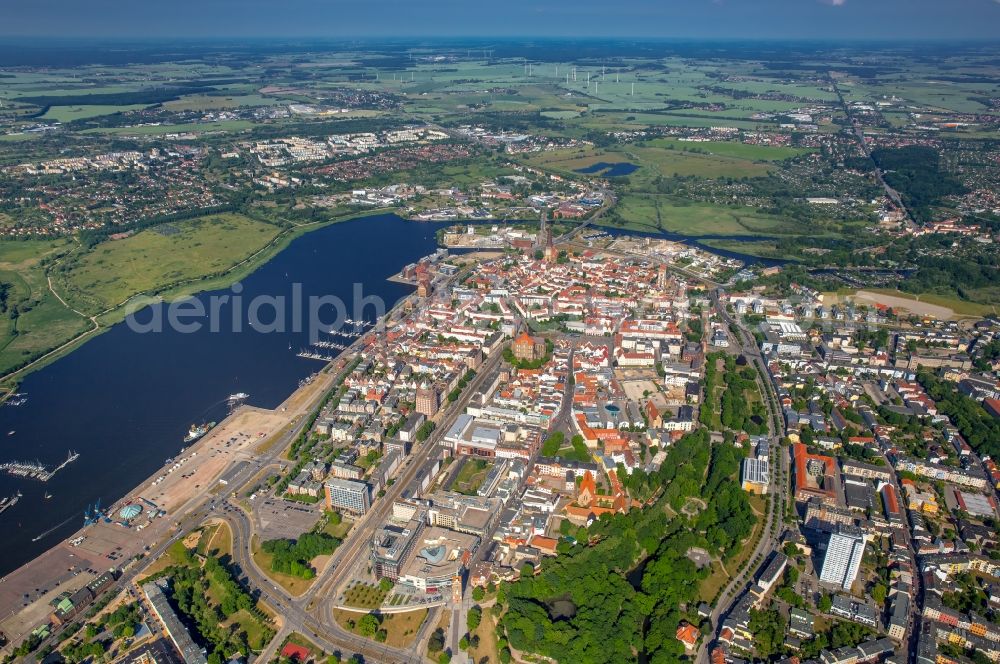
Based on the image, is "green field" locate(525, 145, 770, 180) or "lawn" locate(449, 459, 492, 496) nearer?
"lawn" locate(449, 459, 492, 496)

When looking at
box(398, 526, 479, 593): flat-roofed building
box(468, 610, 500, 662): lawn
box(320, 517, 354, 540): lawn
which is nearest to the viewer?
box(468, 610, 500, 662): lawn

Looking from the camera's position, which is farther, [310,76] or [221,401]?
[310,76]

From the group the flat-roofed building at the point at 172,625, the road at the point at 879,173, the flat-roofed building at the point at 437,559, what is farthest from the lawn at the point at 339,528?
the road at the point at 879,173

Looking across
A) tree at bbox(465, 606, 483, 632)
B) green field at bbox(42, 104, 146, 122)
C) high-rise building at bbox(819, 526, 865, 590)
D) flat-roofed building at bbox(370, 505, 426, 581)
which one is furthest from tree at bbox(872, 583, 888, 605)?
green field at bbox(42, 104, 146, 122)

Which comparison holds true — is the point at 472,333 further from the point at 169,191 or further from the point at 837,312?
the point at 169,191

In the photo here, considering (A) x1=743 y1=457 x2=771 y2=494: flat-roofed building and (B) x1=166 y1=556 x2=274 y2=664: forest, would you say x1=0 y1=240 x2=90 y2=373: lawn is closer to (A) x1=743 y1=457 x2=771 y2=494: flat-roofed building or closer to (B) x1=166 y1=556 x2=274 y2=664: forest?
(B) x1=166 y1=556 x2=274 y2=664: forest

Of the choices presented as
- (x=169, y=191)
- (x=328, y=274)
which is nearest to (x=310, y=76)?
(x=169, y=191)

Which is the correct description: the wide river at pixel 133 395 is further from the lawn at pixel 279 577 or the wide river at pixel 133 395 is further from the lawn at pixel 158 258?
the lawn at pixel 279 577
